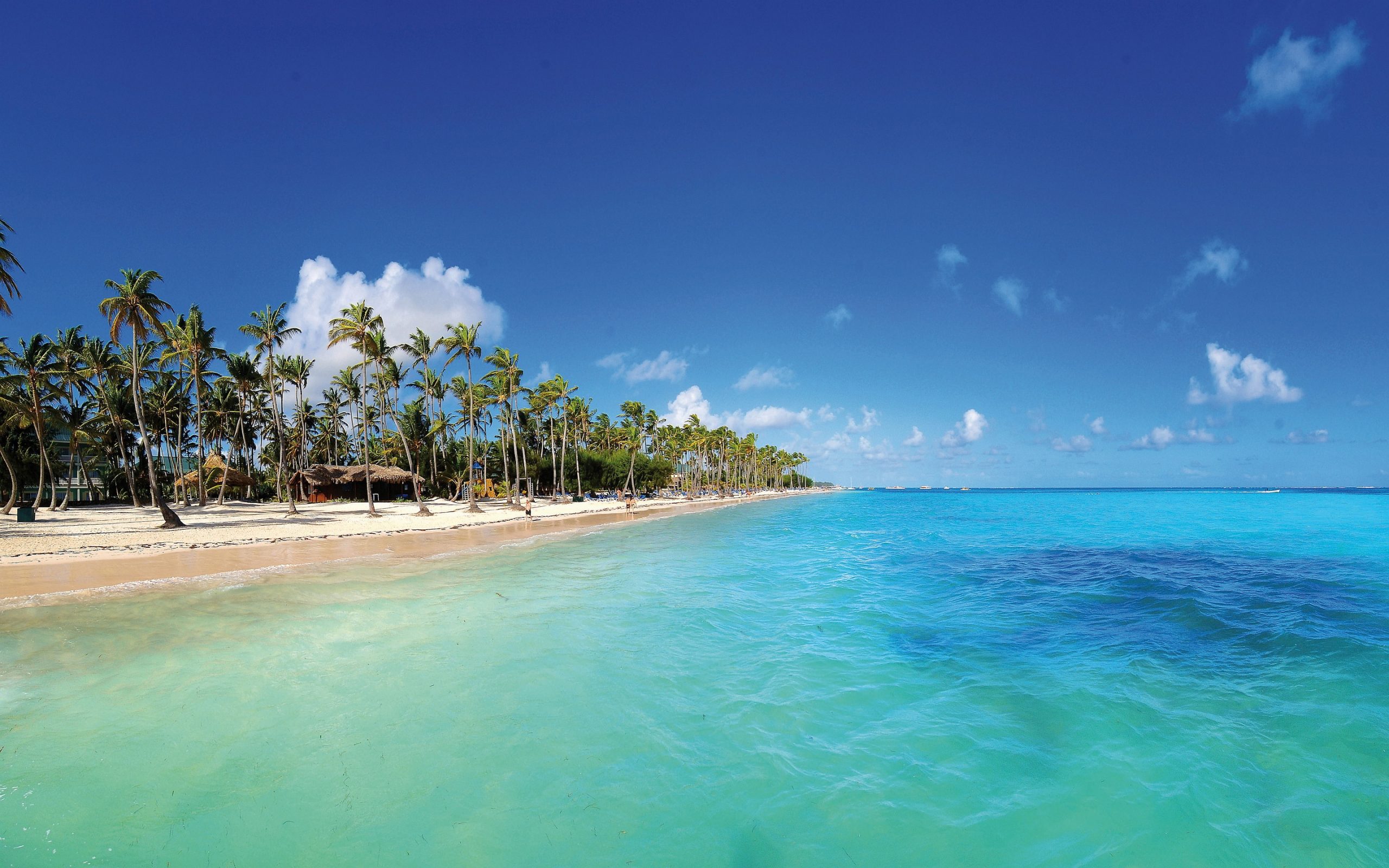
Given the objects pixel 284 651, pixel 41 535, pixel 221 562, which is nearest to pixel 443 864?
pixel 284 651

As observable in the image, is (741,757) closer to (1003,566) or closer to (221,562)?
(1003,566)

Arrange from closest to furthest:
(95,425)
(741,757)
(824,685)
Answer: (741,757)
(824,685)
(95,425)

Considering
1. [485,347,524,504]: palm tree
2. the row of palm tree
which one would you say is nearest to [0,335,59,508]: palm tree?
the row of palm tree

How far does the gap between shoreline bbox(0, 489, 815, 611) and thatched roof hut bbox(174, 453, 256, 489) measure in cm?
1695

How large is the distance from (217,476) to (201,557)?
4342 centimetres

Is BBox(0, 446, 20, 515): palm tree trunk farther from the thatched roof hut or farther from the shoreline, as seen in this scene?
the thatched roof hut

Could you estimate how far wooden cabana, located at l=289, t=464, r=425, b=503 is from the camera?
58.4 m

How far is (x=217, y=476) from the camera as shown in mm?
53406

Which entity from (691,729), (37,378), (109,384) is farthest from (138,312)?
(691,729)

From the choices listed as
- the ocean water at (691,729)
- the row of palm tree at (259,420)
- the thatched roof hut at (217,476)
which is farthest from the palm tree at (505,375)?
the ocean water at (691,729)

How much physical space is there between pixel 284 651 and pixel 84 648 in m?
3.23

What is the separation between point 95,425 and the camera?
4769 centimetres

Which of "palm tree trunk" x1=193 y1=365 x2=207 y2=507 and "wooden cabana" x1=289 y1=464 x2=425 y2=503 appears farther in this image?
"wooden cabana" x1=289 y1=464 x2=425 y2=503

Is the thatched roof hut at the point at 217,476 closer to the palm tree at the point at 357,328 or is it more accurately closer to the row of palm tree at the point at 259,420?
the row of palm tree at the point at 259,420
